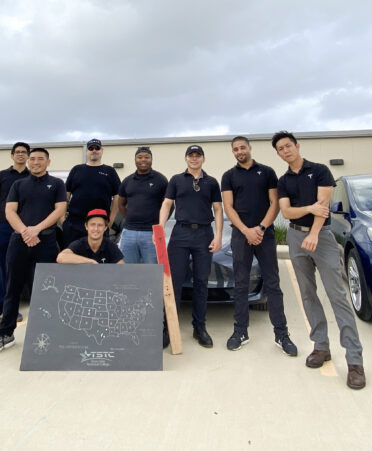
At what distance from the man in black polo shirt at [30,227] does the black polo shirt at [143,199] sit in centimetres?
63

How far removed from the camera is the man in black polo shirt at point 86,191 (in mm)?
3496

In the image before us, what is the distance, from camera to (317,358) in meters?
2.58

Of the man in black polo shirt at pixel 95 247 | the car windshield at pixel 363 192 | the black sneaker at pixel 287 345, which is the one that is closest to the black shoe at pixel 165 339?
the man in black polo shirt at pixel 95 247

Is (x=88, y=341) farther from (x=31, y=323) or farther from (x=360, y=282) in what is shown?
(x=360, y=282)

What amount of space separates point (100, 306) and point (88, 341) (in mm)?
270

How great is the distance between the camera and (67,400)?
2129 mm

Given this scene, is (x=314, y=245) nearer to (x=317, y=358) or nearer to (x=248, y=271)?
(x=248, y=271)

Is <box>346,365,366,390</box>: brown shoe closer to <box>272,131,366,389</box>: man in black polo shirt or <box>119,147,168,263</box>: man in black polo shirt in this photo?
<box>272,131,366,389</box>: man in black polo shirt

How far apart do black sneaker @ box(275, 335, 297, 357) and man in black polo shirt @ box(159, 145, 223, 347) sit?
23.7 inches

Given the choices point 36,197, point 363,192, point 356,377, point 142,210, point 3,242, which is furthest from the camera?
point 363,192

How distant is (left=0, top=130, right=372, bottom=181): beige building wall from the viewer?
922 centimetres

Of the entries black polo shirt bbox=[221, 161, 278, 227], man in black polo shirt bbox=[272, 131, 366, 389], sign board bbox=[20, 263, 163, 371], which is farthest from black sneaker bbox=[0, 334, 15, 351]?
man in black polo shirt bbox=[272, 131, 366, 389]

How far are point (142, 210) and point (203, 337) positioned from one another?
52.5 inches

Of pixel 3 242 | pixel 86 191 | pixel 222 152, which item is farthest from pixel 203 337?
pixel 222 152
